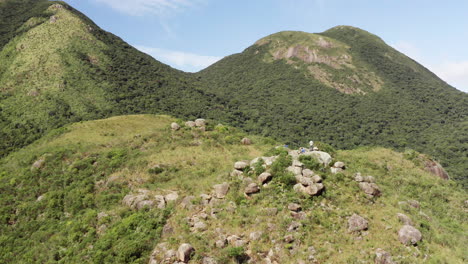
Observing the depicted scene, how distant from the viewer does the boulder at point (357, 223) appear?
1628cm

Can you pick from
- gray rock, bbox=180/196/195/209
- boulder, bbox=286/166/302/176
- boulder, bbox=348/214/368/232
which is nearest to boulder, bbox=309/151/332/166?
boulder, bbox=286/166/302/176

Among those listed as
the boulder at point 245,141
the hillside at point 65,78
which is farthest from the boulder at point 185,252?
the hillside at point 65,78

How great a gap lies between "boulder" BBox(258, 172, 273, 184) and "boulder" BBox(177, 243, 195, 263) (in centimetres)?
762

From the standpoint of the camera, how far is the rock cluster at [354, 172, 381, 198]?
64.6ft

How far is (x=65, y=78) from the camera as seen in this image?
258 feet

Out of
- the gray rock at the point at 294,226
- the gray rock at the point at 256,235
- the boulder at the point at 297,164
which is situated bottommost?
the gray rock at the point at 256,235

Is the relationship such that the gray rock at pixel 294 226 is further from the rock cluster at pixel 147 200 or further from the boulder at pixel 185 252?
the rock cluster at pixel 147 200

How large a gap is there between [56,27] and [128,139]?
292 feet

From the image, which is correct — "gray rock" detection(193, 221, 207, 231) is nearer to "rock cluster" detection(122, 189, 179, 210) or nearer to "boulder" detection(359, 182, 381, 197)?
"rock cluster" detection(122, 189, 179, 210)

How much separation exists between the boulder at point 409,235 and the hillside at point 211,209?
27 centimetres

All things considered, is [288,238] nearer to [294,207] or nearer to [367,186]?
[294,207]

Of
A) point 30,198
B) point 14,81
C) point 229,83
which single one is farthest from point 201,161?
point 229,83

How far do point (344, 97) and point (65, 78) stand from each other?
122 metres

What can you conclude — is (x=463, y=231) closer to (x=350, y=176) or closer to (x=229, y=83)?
(x=350, y=176)
